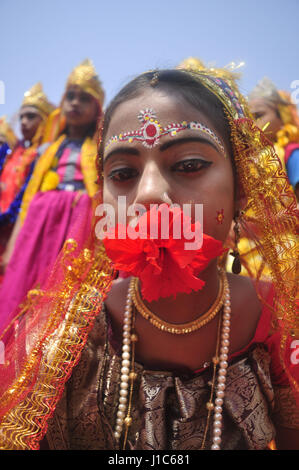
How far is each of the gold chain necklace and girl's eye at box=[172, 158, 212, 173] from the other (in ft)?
1.32

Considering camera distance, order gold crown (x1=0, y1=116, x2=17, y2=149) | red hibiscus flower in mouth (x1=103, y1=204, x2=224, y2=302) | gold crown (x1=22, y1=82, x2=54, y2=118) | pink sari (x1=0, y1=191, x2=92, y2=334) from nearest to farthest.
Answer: red hibiscus flower in mouth (x1=103, y1=204, x2=224, y2=302) → pink sari (x1=0, y1=191, x2=92, y2=334) → gold crown (x1=0, y1=116, x2=17, y2=149) → gold crown (x1=22, y1=82, x2=54, y2=118)

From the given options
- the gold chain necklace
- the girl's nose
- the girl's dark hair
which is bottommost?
the gold chain necklace

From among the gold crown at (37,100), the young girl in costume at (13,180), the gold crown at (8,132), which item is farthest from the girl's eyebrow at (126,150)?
the gold crown at (37,100)

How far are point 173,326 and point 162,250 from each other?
1.07 ft

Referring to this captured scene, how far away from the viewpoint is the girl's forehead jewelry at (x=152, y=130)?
0.83 meters

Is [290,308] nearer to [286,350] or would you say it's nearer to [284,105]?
[286,350]

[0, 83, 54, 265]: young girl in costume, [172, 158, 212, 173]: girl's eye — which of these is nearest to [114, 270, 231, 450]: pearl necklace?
[172, 158, 212, 173]: girl's eye

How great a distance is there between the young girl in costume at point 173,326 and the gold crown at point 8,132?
285 cm

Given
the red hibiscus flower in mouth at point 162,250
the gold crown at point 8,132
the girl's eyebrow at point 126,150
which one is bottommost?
the red hibiscus flower in mouth at point 162,250

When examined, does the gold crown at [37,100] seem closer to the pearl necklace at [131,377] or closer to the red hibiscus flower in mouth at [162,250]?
the pearl necklace at [131,377]

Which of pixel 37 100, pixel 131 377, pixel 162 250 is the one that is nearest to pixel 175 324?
pixel 131 377

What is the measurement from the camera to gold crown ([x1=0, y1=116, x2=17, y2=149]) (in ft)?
11.1

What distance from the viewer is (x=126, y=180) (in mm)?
901

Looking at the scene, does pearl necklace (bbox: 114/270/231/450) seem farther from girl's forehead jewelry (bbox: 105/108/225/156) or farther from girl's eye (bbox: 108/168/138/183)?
girl's forehead jewelry (bbox: 105/108/225/156)
